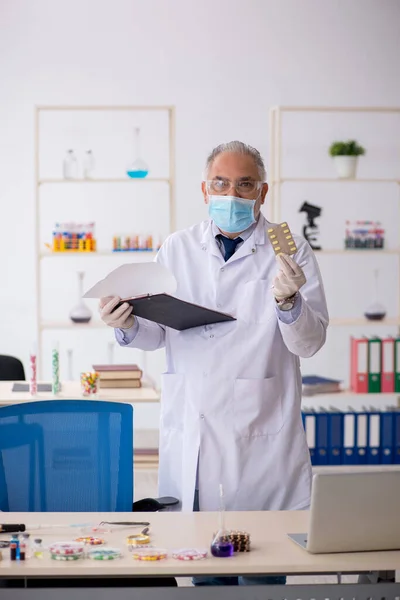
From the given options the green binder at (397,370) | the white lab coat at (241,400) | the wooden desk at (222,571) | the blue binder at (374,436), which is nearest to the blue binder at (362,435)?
the blue binder at (374,436)

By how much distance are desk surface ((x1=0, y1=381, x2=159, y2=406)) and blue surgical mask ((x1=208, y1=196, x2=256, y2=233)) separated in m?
1.63

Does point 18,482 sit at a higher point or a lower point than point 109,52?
lower

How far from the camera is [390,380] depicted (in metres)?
5.29

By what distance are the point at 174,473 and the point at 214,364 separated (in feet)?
1.09

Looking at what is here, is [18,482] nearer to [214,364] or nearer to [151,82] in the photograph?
[214,364]

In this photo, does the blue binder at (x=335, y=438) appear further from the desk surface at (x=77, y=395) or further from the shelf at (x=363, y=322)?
the desk surface at (x=77, y=395)

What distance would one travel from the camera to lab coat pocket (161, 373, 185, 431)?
8.35 ft

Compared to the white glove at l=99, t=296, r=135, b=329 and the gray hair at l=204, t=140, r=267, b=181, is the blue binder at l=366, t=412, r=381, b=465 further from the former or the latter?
the white glove at l=99, t=296, r=135, b=329

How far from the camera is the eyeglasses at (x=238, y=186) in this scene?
Result: 2549mm

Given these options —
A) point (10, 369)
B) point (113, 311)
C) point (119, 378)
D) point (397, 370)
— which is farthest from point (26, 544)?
point (397, 370)

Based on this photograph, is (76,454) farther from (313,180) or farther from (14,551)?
(313,180)

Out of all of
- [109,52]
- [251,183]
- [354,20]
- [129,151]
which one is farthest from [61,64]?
[251,183]

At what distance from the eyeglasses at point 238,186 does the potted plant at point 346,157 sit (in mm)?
3112

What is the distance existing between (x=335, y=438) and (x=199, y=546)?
3.22 m
